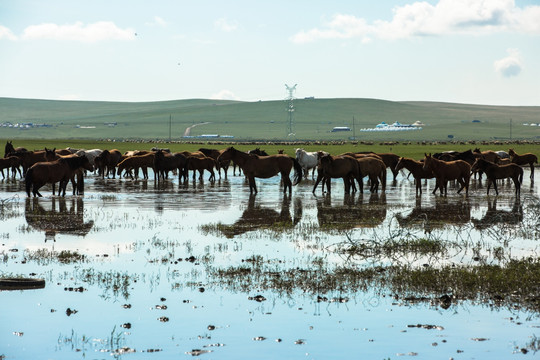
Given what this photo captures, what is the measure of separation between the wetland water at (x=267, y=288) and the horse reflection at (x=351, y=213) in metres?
0.11

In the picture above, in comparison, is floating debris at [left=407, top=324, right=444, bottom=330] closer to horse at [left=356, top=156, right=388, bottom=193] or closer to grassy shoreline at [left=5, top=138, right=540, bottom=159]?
horse at [left=356, top=156, right=388, bottom=193]

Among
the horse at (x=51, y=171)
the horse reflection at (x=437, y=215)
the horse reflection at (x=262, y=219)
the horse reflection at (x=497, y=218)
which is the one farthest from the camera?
the horse at (x=51, y=171)

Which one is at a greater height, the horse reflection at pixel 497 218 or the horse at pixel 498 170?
the horse at pixel 498 170

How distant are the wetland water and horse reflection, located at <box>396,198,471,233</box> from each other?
0.09m

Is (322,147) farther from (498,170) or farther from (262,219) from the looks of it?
(262,219)

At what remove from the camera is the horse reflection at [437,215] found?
18.8 m

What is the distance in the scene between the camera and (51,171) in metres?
26.0

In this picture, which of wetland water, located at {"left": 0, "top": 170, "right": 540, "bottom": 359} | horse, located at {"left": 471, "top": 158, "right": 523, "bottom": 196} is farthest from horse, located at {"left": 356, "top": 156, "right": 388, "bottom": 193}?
wetland water, located at {"left": 0, "top": 170, "right": 540, "bottom": 359}

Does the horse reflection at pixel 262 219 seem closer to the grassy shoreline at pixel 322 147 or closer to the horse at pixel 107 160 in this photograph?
the horse at pixel 107 160

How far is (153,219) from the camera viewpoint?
20469 mm

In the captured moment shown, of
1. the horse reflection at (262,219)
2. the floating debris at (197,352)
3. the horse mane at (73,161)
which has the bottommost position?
the floating debris at (197,352)

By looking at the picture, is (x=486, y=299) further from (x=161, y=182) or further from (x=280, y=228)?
(x=161, y=182)

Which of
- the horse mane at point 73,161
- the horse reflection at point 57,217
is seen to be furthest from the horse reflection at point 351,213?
the horse mane at point 73,161

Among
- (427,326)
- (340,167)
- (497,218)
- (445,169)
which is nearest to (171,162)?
(340,167)
